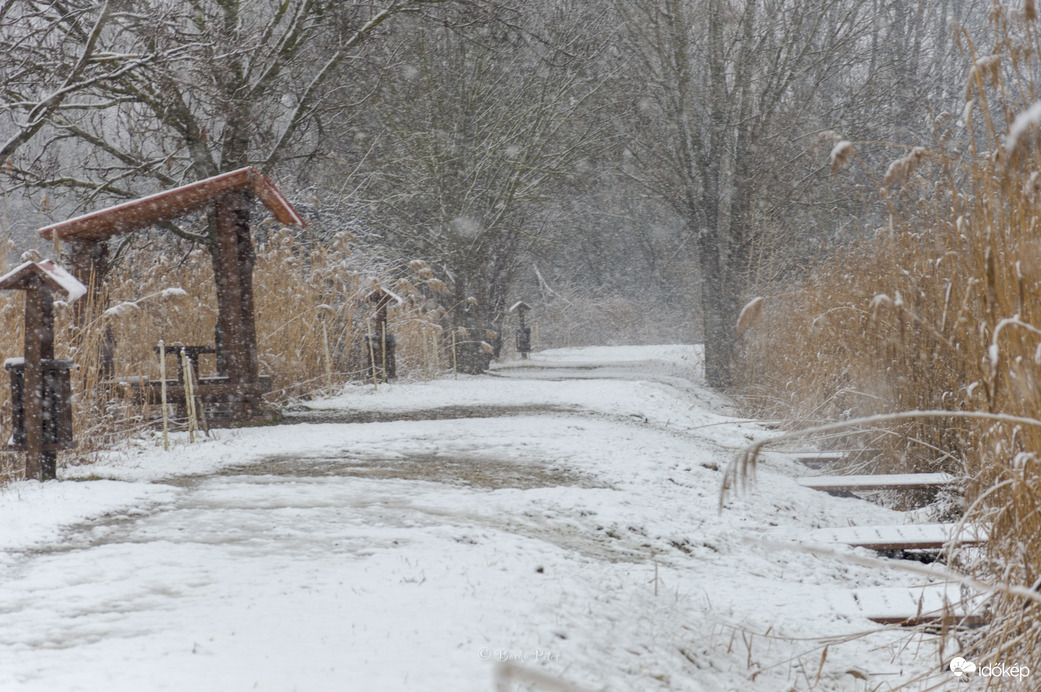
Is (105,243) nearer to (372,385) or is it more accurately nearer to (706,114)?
(372,385)

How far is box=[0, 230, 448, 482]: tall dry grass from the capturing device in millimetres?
5891

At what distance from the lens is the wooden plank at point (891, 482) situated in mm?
4887

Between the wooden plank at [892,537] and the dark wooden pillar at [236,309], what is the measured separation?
16.8 feet

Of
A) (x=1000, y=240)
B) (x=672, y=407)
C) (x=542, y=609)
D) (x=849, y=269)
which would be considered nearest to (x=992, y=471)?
(x=1000, y=240)

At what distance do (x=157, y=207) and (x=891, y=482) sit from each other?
5.91m

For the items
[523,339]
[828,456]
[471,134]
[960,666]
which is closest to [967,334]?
[960,666]

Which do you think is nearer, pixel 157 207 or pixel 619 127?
pixel 157 207

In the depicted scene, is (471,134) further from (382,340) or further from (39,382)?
(39,382)

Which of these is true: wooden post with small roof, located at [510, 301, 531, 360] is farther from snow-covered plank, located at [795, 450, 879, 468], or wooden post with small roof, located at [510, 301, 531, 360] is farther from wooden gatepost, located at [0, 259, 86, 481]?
wooden gatepost, located at [0, 259, 86, 481]

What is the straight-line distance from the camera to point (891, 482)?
16.5 ft

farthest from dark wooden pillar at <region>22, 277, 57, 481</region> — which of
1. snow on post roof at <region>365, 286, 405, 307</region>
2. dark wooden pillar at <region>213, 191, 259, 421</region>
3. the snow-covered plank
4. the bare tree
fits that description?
the bare tree

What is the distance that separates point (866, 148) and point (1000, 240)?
13.1m

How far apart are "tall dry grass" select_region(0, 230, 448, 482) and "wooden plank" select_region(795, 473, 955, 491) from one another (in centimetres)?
462

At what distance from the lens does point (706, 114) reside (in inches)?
536
